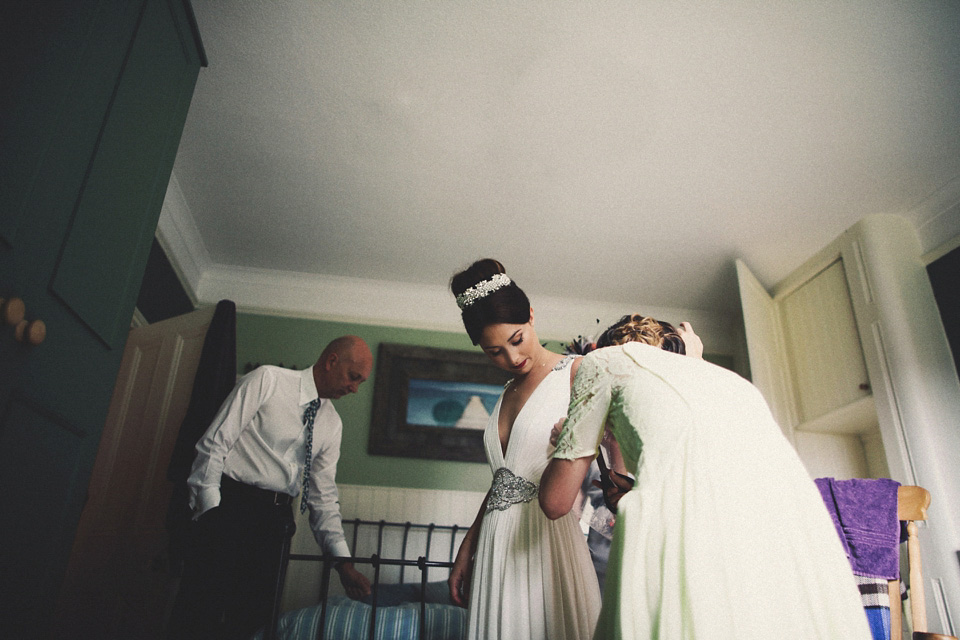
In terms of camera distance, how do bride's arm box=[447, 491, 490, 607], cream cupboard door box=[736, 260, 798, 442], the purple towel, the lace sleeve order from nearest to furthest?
the lace sleeve < bride's arm box=[447, 491, 490, 607] < the purple towel < cream cupboard door box=[736, 260, 798, 442]

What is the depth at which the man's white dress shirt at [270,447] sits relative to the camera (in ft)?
8.30

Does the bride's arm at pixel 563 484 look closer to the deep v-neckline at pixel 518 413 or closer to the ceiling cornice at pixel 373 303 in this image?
the deep v-neckline at pixel 518 413

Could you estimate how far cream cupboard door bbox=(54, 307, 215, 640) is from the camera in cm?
307

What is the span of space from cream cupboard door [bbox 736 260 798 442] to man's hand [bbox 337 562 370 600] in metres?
2.66

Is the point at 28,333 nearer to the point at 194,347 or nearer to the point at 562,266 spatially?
the point at 194,347

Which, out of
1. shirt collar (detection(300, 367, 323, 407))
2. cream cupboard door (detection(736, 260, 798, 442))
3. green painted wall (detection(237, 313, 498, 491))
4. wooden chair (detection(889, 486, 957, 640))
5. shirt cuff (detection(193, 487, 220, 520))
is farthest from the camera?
green painted wall (detection(237, 313, 498, 491))

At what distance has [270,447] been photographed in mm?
2850

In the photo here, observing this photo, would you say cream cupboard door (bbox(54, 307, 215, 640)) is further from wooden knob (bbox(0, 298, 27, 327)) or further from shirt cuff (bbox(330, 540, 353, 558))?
wooden knob (bbox(0, 298, 27, 327))

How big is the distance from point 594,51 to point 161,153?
1875 millimetres

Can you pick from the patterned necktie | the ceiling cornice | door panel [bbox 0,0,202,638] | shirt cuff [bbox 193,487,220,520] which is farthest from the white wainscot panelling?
door panel [bbox 0,0,202,638]

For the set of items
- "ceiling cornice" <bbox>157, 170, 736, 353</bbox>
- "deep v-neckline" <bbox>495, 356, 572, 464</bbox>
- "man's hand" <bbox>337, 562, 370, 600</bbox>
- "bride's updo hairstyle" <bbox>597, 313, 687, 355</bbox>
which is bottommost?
"man's hand" <bbox>337, 562, 370, 600</bbox>

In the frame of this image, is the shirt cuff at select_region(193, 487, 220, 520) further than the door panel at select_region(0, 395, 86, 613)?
Yes

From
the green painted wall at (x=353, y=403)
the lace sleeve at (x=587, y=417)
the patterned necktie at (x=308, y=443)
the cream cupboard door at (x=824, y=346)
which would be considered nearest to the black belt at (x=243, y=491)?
the patterned necktie at (x=308, y=443)

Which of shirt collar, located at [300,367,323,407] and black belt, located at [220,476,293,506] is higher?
shirt collar, located at [300,367,323,407]
